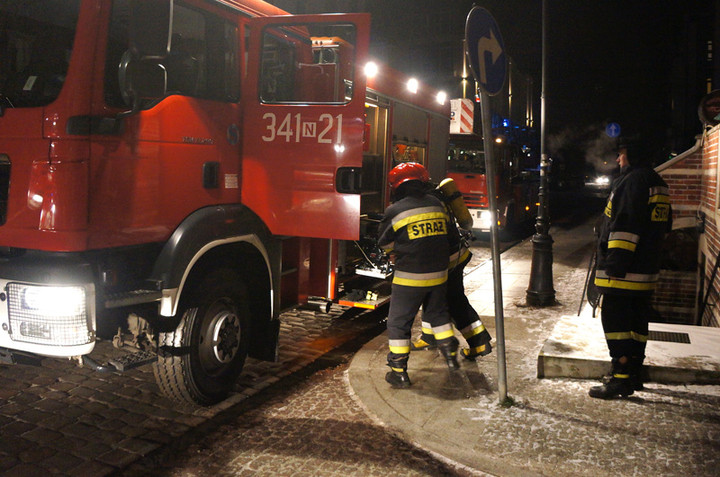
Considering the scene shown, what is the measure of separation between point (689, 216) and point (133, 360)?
6.80 meters

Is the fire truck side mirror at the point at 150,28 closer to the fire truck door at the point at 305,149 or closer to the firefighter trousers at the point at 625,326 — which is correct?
the fire truck door at the point at 305,149

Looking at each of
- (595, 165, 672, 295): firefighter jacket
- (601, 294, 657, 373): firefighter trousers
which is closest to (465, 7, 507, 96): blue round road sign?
(595, 165, 672, 295): firefighter jacket

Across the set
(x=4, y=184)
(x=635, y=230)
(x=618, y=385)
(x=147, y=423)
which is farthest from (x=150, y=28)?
(x=618, y=385)

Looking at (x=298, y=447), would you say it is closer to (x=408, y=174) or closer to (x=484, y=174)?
(x=408, y=174)

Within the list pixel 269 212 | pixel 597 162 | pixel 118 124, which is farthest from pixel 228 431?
pixel 597 162

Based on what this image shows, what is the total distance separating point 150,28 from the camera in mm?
3619

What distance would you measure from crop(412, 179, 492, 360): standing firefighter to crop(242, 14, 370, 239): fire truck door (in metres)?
0.94

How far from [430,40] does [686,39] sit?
19610mm

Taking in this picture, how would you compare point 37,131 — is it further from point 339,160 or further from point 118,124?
point 339,160

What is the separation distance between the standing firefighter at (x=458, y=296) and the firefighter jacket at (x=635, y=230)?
1.28 m

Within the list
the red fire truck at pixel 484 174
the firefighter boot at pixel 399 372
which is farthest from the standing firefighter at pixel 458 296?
the red fire truck at pixel 484 174

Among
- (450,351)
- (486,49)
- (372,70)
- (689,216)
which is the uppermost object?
(372,70)

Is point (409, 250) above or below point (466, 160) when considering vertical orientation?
below

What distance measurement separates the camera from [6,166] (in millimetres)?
3678
